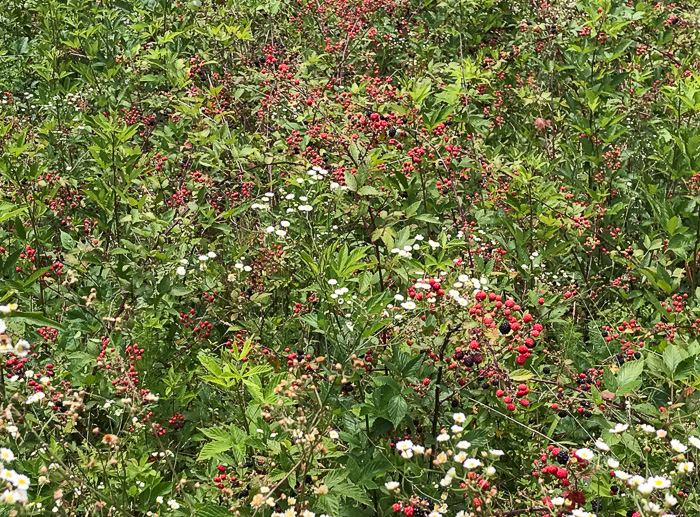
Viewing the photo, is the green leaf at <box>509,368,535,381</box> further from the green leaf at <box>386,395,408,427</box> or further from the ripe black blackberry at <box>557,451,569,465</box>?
the green leaf at <box>386,395,408,427</box>

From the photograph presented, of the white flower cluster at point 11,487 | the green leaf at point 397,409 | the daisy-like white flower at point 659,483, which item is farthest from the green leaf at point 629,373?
the white flower cluster at point 11,487

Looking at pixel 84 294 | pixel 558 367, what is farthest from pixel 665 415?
pixel 84 294

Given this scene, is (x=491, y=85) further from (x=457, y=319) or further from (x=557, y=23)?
(x=457, y=319)

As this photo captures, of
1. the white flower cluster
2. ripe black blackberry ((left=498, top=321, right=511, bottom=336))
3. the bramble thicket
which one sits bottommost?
the bramble thicket

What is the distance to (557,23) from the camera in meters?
5.54

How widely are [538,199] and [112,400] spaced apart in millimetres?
2565

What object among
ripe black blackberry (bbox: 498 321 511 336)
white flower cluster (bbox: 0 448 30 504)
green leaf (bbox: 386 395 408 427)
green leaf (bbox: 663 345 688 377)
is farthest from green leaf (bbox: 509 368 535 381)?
white flower cluster (bbox: 0 448 30 504)

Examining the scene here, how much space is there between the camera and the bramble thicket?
2502mm

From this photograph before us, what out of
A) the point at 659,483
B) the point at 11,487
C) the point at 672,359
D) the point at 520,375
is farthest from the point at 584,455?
the point at 11,487

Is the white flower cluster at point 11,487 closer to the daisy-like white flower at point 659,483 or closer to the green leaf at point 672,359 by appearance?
the daisy-like white flower at point 659,483

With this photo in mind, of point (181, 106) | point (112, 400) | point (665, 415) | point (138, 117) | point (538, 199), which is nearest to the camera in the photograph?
point (665, 415)

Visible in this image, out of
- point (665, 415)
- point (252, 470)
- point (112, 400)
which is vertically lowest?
point (112, 400)

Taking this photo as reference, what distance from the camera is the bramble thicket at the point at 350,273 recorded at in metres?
2.50

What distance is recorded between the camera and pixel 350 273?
9.95ft
